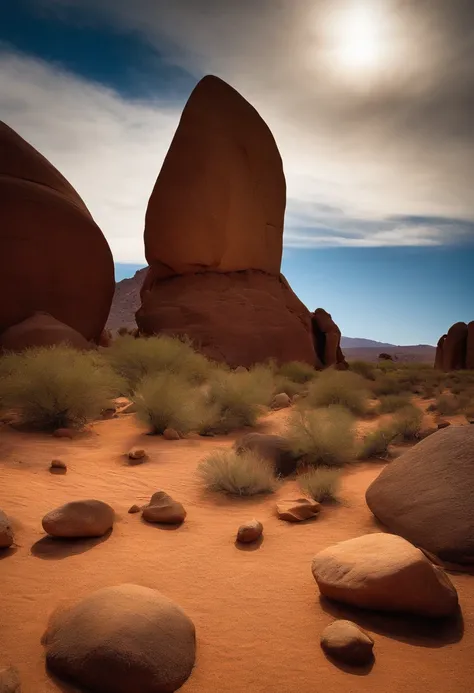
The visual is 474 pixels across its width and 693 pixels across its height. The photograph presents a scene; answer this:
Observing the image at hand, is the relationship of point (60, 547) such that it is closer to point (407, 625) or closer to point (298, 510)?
point (298, 510)

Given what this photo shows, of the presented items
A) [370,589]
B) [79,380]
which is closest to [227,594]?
[370,589]

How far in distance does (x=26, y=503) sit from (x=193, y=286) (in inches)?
459

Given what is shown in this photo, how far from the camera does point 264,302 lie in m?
14.9

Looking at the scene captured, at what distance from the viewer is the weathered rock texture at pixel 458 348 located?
23062 mm

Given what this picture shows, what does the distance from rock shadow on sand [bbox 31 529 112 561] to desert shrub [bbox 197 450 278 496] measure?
4.01 ft

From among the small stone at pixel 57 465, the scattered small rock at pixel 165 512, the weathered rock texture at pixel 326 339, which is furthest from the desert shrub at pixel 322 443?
the weathered rock texture at pixel 326 339

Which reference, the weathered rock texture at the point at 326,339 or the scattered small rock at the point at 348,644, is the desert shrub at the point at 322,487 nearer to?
the scattered small rock at the point at 348,644

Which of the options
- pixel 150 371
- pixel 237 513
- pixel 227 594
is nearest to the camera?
pixel 227 594

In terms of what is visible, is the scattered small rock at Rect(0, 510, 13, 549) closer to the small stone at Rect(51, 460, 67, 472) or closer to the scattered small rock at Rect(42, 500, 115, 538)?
the scattered small rock at Rect(42, 500, 115, 538)

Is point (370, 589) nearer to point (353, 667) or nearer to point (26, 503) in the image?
point (353, 667)

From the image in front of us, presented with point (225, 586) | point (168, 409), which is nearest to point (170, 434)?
point (168, 409)

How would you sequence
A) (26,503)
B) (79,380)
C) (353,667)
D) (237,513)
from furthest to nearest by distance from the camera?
(79,380)
(237,513)
(26,503)
(353,667)

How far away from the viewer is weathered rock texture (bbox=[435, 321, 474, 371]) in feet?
75.7

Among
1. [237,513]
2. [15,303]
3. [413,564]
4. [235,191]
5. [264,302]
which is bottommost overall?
[237,513]
